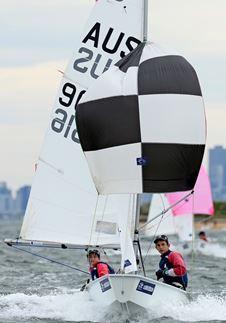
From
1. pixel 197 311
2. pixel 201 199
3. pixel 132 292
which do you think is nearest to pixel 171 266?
pixel 197 311

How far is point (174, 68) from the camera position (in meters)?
14.4

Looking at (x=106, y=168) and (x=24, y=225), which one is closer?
(x=106, y=168)

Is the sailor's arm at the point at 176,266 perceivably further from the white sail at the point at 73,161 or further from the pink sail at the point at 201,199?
the pink sail at the point at 201,199

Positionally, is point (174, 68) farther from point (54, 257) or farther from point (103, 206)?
point (54, 257)

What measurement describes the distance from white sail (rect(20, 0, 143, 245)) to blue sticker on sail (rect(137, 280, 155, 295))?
102 inches

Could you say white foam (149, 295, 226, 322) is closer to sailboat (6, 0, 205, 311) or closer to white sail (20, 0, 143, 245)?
sailboat (6, 0, 205, 311)

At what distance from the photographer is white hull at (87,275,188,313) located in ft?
45.6

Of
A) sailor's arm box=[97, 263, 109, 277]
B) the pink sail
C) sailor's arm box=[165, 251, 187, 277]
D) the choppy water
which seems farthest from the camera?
the pink sail

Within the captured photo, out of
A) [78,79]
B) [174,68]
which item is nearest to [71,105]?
[78,79]

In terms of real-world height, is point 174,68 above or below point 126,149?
above

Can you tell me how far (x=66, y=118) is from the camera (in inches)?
674

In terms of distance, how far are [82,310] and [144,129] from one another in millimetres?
2925

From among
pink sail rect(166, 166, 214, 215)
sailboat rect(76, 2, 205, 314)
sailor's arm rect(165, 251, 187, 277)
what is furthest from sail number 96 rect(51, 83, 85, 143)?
pink sail rect(166, 166, 214, 215)

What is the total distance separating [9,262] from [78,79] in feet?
38.6
